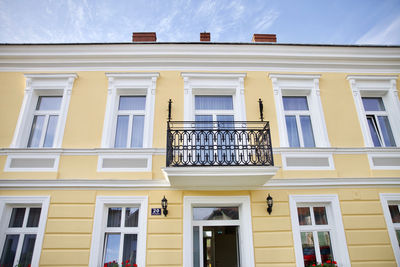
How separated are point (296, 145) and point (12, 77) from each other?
7.99m

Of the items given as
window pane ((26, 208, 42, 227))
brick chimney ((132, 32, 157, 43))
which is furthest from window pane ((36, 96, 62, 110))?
brick chimney ((132, 32, 157, 43))

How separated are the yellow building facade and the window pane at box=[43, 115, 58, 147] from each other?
3 cm

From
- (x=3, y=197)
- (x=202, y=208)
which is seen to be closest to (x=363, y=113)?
(x=202, y=208)

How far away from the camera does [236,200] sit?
5.50 m

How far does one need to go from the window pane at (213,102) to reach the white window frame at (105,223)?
289 cm

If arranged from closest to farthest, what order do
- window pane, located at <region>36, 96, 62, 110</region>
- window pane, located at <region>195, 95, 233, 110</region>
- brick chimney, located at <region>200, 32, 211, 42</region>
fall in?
window pane, located at <region>36, 96, 62, 110</region> < window pane, located at <region>195, 95, 233, 110</region> < brick chimney, located at <region>200, 32, 211, 42</region>

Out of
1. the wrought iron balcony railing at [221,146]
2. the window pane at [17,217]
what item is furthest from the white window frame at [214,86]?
the window pane at [17,217]

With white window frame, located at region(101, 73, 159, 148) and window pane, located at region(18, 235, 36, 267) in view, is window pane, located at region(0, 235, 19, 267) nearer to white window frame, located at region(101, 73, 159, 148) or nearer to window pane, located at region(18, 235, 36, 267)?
window pane, located at region(18, 235, 36, 267)

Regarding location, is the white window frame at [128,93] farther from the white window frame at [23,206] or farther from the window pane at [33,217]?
the window pane at [33,217]

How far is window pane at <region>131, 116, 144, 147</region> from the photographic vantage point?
614 centimetres

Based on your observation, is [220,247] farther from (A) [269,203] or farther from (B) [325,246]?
(B) [325,246]

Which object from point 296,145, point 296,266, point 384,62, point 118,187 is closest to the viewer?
point 296,266

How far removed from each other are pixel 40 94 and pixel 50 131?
3.86ft

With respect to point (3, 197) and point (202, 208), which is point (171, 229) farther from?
point (3, 197)
